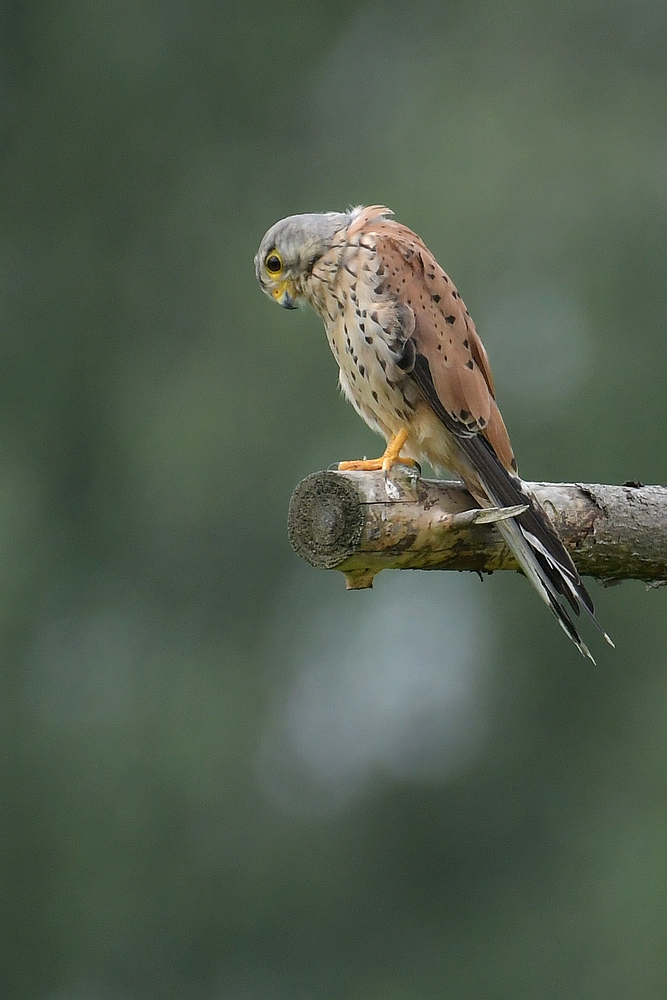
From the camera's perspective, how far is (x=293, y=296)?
11.2 ft

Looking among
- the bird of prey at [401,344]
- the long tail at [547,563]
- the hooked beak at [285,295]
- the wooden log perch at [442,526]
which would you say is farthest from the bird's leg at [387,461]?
the hooked beak at [285,295]

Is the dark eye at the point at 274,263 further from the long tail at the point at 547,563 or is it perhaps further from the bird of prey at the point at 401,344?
the long tail at the point at 547,563

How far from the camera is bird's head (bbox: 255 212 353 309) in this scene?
3.32 metres

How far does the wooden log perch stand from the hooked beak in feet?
2.20

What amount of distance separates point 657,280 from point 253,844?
4404 mm

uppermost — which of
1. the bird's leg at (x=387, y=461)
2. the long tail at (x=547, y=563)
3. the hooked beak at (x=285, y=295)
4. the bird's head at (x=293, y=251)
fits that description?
the bird's head at (x=293, y=251)

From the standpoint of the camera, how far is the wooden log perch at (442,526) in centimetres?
255

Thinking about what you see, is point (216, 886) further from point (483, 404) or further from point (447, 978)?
point (483, 404)

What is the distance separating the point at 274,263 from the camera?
3.39 meters

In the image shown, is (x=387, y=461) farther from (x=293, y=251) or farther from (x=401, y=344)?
(x=293, y=251)

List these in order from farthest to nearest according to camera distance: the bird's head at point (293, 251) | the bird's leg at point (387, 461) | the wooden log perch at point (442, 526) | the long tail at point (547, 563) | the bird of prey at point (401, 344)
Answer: the bird's head at point (293, 251) → the bird of prey at point (401, 344) → the bird's leg at point (387, 461) → the long tail at point (547, 563) → the wooden log perch at point (442, 526)

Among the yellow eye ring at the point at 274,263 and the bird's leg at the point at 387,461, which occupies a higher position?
the yellow eye ring at the point at 274,263

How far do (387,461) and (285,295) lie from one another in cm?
63

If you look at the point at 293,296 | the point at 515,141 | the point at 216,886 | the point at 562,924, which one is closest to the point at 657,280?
the point at 515,141
